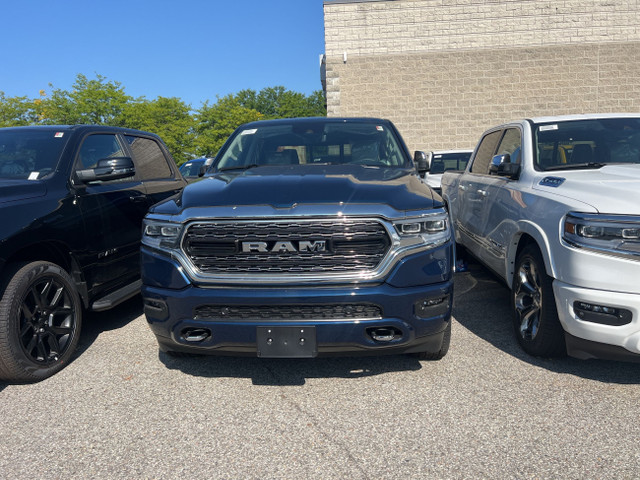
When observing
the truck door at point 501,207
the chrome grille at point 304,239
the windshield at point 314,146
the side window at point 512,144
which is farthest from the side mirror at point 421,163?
the chrome grille at point 304,239

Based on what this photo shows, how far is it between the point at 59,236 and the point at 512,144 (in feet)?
13.7

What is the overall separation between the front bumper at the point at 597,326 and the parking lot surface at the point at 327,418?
0.99ft

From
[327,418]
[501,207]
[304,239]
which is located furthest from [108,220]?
[501,207]

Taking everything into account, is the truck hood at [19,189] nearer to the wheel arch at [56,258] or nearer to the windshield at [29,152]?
the windshield at [29,152]

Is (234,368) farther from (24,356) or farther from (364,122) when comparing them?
(364,122)

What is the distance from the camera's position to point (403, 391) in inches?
129

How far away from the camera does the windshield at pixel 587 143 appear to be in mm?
4395

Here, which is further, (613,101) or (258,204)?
(613,101)

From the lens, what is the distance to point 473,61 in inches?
770

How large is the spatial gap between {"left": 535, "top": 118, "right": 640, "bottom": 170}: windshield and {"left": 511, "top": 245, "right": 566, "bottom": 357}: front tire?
3.21 feet

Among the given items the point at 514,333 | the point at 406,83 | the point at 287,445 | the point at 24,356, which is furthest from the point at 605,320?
the point at 406,83

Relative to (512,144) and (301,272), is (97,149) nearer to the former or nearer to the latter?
(301,272)

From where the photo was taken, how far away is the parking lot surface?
251cm

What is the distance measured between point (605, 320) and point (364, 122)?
2.71 meters
